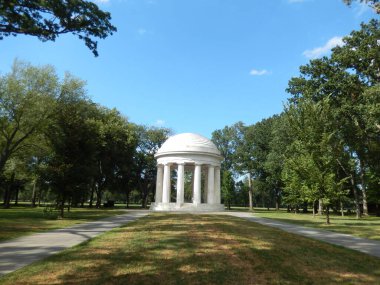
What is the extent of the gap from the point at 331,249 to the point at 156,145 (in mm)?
54290

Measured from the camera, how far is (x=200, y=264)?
28.5ft

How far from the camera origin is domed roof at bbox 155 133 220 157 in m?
43.5

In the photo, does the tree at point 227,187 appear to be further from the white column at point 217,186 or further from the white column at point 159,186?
the white column at point 159,186

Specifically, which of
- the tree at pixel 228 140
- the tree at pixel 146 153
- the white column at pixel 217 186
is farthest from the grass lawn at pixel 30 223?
the tree at pixel 228 140

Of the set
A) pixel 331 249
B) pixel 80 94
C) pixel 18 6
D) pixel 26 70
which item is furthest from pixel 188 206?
pixel 18 6

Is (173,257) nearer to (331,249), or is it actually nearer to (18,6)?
(331,249)

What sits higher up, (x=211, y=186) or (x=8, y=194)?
(x=211, y=186)

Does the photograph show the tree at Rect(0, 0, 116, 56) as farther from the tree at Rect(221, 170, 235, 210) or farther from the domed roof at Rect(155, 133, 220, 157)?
the tree at Rect(221, 170, 235, 210)

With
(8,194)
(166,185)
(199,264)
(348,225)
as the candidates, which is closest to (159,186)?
(166,185)

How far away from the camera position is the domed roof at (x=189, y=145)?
4347cm

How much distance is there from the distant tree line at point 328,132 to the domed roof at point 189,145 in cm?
1030

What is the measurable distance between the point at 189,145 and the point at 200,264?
3523 centimetres

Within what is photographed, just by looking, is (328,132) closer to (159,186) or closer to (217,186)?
(217,186)

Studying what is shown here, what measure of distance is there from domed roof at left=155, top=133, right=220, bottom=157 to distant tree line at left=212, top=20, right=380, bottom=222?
1030 cm
